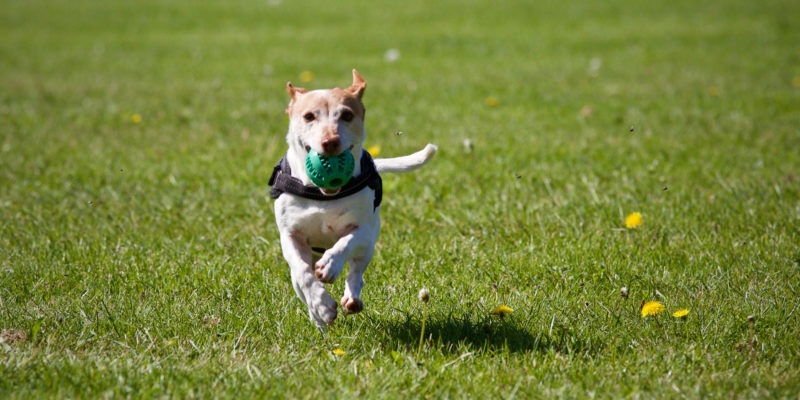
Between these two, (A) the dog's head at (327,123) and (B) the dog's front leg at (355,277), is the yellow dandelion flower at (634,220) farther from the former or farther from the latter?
(A) the dog's head at (327,123)

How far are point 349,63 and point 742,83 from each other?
5686mm

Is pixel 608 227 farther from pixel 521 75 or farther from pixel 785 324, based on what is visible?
pixel 521 75

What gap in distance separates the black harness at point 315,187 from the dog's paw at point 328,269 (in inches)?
10.3

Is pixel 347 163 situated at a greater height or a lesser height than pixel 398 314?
greater

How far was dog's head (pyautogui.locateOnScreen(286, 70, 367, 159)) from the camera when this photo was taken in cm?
282

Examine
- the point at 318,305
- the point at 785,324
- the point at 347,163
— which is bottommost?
the point at 785,324

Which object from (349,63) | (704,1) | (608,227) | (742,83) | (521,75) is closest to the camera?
(608,227)

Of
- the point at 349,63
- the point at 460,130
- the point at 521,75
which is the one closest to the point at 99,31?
the point at 349,63

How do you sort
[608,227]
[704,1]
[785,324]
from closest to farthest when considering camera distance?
[785,324], [608,227], [704,1]

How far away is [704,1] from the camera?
62.5ft

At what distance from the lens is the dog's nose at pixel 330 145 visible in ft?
9.14

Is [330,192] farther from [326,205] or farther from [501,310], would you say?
[501,310]

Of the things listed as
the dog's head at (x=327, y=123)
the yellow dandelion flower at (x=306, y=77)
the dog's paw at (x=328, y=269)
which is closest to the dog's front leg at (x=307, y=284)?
the dog's paw at (x=328, y=269)

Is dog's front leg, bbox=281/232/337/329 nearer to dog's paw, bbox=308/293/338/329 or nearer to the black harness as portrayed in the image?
dog's paw, bbox=308/293/338/329
